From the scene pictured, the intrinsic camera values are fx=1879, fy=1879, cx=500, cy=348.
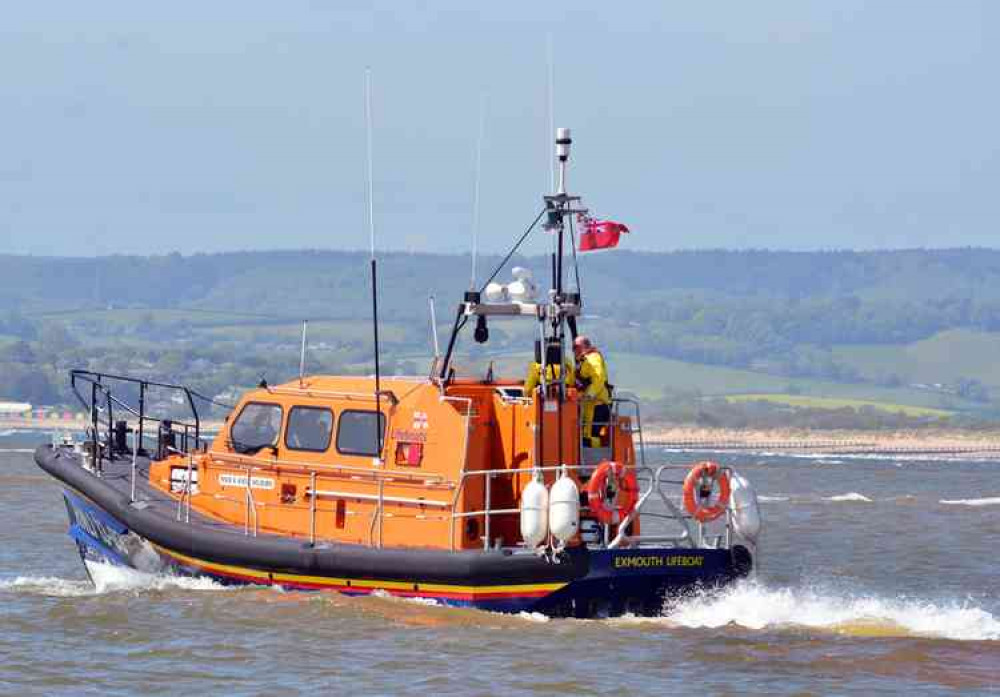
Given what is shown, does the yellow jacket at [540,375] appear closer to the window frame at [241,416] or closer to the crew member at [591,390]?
the crew member at [591,390]

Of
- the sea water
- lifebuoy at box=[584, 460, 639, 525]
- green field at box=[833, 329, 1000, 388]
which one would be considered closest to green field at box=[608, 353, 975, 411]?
green field at box=[833, 329, 1000, 388]

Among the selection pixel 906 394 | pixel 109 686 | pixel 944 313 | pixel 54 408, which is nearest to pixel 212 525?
pixel 109 686

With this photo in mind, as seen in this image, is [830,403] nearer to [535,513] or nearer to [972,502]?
[972,502]

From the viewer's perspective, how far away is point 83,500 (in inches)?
677

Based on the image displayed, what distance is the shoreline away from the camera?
301ft

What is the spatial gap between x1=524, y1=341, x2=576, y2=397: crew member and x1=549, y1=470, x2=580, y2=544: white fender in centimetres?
109

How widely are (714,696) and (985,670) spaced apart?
216 centimetres

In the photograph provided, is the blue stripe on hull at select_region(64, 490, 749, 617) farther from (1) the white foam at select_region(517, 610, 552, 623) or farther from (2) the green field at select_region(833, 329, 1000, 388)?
(2) the green field at select_region(833, 329, 1000, 388)

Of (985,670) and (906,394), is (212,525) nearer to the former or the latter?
(985,670)

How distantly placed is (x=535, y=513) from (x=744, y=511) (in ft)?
6.15

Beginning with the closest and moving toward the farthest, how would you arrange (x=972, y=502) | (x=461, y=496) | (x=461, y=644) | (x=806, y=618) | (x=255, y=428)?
(x=461, y=644), (x=461, y=496), (x=806, y=618), (x=255, y=428), (x=972, y=502)

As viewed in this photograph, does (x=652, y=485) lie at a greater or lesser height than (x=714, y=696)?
greater

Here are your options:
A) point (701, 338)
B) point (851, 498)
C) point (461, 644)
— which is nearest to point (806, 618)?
point (461, 644)

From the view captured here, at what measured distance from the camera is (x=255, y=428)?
1609cm
